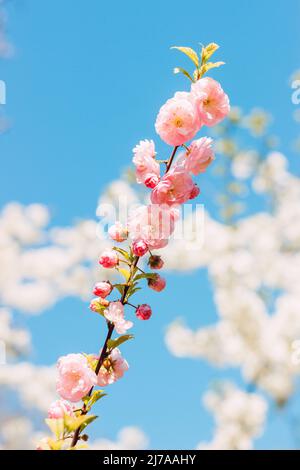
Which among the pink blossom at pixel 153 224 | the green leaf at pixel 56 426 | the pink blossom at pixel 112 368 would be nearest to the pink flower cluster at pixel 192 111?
the pink blossom at pixel 153 224

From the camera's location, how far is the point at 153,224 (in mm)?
762

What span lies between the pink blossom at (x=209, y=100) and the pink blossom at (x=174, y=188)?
5.2 inches

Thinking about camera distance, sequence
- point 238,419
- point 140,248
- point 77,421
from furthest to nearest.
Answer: point 238,419, point 140,248, point 77,421

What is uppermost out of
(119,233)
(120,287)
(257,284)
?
(257,284)

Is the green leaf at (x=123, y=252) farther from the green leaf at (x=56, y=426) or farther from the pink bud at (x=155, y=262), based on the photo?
the green leaf at (x=56, y=426)

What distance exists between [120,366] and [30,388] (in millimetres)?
8733

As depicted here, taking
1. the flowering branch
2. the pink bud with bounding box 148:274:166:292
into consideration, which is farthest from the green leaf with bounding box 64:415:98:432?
the pink bud with bounding box 148:274:166:292

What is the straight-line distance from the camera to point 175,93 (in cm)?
84

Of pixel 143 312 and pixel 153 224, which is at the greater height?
pixel 153 224

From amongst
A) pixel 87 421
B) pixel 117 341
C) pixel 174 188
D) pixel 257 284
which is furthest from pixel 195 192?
pixel 257 284

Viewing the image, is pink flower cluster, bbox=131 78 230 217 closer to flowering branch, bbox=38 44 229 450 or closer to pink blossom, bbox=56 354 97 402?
flowering branch, bbox=38 44 229 450

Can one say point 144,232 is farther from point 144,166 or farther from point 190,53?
point 190,53

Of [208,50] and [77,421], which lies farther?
[208,50]

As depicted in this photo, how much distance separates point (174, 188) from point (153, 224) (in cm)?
7
